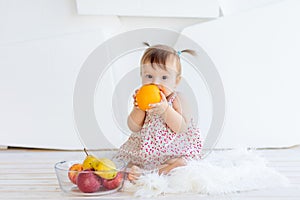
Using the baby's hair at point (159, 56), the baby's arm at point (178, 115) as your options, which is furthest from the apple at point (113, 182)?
the baby's hair at point (159, 56)

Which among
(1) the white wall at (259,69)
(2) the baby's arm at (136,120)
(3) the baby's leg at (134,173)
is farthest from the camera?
(1) the white wall at (259,69)

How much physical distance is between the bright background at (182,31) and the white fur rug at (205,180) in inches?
25.1

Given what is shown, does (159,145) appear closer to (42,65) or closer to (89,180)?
(89,180)

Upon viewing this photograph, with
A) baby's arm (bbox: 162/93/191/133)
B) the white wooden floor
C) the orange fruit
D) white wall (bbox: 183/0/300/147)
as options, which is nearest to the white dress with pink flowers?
baby's arm (bbox: 162/93/191/133)

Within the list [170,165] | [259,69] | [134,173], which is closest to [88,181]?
[134,173]

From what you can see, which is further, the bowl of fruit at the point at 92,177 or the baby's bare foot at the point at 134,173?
the baby's bare foot at the point at 134,173

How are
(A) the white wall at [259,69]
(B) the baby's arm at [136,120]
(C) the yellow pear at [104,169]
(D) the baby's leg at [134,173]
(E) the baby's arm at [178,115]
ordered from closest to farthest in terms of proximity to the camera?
(C) the yellow pear at [104,169] < (D) the baby's leg at [134,173] < (E) the baby's arm at [178,115] < (B) the baby's arm at [136,120] < (A) the white wall at [259,69]

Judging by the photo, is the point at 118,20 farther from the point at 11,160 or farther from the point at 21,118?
the point at 11,160

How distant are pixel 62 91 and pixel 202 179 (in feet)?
3.38

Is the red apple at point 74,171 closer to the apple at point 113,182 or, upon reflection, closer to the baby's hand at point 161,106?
the apple at point 113,182

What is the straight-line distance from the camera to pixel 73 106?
96.0 inches

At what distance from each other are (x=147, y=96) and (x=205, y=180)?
0.35 meters

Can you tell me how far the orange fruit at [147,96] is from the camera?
1.81 metres

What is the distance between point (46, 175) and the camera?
6.42ft
